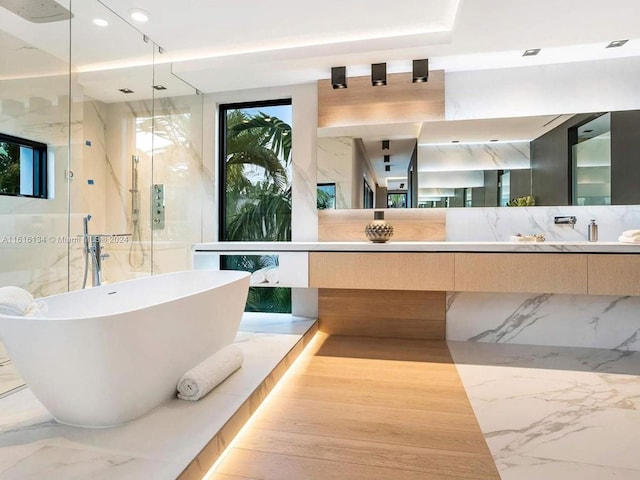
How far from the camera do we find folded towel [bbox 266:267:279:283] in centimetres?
313

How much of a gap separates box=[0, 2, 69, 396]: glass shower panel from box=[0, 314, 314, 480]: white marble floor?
0.94 m

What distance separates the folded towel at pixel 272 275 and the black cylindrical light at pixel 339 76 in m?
1.67

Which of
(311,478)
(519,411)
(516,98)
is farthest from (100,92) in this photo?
(519,411)

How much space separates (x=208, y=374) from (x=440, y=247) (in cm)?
181

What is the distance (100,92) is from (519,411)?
385cm

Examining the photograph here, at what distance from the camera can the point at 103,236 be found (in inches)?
118

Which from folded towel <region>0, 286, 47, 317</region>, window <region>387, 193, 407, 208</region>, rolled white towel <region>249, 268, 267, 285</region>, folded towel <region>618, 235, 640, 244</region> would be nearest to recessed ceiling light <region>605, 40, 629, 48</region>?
folded towel <region>618, 235, 640, 244</region>

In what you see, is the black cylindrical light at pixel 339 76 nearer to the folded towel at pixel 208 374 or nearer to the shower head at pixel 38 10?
the shower head at pixel 38 10

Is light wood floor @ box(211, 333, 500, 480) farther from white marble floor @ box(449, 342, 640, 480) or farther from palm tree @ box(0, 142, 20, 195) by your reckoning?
palm tree @ box(0, 142, 20, 195)

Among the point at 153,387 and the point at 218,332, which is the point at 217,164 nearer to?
the point at 218,332

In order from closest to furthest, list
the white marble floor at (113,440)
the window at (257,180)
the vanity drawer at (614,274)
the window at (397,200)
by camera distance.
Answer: the white marble floor at (113,440)
the vanity drawer at (614,274)
the window at (397,200)
the window at (257,180)

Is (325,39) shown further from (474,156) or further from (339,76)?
(474,156)

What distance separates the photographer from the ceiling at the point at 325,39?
243 cm

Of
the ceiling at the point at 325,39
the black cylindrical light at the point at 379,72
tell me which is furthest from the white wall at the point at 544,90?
the black cylindrical light at the point at 379,72
